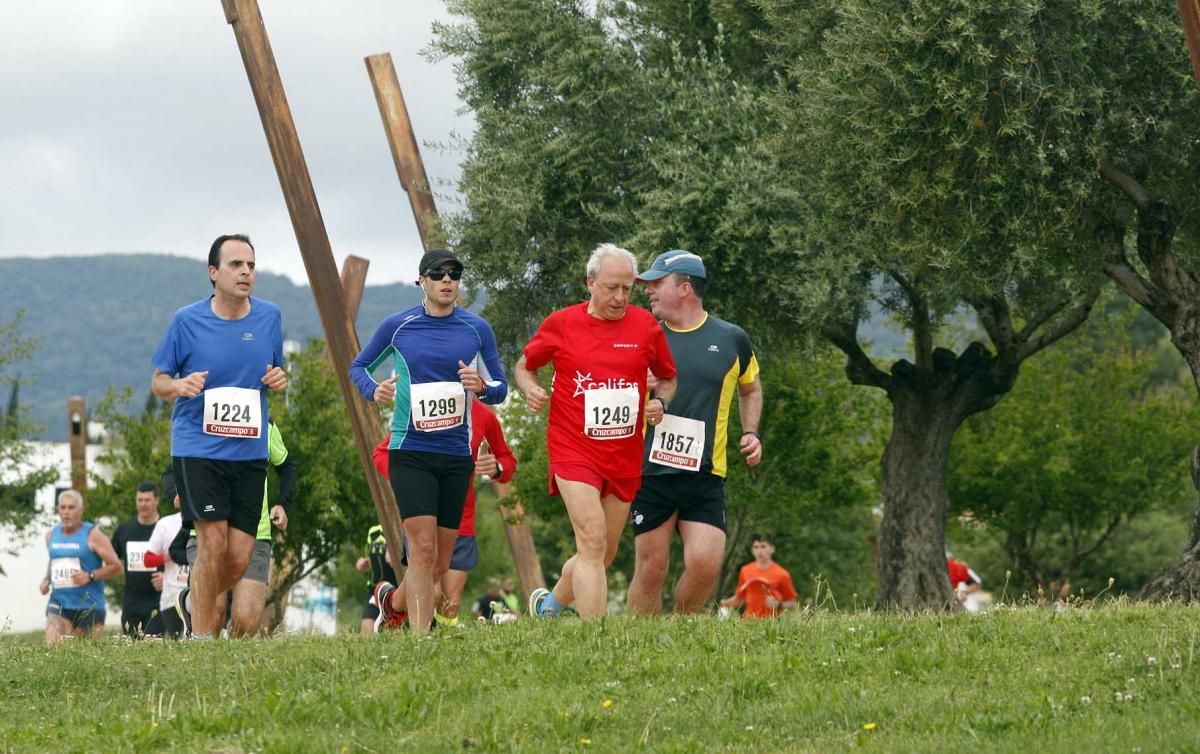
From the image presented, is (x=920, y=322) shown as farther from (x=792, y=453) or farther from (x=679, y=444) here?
(x=679, y=444)

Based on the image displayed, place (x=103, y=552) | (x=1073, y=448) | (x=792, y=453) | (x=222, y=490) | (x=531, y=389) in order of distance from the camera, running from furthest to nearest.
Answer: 1. (x=1073, y=448)
2. (x=792, y=453)
3. (x=103, y=552)
4. (x=222, y=490)
5. (x=531, y=389)

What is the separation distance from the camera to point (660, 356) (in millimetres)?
10555

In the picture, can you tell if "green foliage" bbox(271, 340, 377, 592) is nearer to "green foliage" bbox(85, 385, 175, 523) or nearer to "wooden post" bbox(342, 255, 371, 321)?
"green foliage" bbox(85, 385, 175, 523)

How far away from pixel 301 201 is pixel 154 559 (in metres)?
3.76

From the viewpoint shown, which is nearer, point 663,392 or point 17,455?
point 663,392

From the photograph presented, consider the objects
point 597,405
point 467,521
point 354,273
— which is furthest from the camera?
point 354,273

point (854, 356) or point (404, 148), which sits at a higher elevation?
point (404, 148)

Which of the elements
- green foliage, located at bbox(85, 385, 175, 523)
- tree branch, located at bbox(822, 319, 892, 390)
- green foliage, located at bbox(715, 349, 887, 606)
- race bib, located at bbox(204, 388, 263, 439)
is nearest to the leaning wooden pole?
tree branch, located at bbox(822, 319, 892, 390)

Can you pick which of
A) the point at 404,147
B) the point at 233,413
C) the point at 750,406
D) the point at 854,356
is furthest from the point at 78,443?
the point at 750,406

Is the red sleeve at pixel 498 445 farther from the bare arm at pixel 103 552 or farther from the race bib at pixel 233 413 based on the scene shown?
the bare arm at pixel 103 552

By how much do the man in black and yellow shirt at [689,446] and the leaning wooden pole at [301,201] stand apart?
21.0 feet

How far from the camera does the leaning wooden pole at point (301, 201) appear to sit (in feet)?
56.2

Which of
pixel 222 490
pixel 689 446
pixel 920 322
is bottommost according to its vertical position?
pixel 222 490

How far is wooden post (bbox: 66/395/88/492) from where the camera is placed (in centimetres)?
3628
